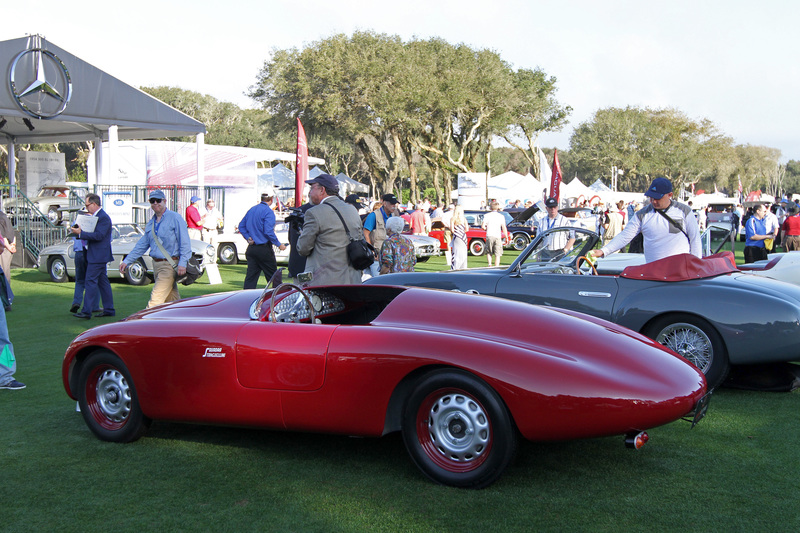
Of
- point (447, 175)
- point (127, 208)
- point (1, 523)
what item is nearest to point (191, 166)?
point (127, 208)

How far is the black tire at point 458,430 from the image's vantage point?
3.69 meters

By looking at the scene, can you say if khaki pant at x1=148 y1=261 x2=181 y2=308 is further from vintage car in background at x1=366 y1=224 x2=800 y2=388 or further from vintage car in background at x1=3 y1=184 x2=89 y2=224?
vintage car in background at x1=3 y1=184 x2=89 y2=224

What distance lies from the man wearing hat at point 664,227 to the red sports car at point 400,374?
258 cm

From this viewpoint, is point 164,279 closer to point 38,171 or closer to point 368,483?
point 368,483

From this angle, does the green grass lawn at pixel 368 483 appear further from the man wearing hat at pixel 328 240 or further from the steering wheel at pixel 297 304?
the man wearing hat at pixel 328 240

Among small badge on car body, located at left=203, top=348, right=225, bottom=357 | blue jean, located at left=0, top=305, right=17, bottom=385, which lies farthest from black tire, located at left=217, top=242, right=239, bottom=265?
small badge on car body, located at left=203, top=348, right=225, bottom=357

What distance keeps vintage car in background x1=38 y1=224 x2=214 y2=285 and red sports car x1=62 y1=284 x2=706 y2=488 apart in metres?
10.3

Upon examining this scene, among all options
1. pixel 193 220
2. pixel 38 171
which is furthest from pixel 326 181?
pixel 38 171

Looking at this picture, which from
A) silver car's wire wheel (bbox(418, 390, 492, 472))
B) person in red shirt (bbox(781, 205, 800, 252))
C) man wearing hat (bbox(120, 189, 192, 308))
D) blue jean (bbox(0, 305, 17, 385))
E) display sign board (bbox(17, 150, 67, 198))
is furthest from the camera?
display sign board (bbox(17, 150, 67, 198))

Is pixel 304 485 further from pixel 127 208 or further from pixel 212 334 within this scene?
pixel 127 208

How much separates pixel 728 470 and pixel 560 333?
128 cm

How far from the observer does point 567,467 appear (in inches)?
164

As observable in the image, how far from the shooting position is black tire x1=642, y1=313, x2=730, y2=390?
5676 mm

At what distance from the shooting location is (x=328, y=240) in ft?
22.3
